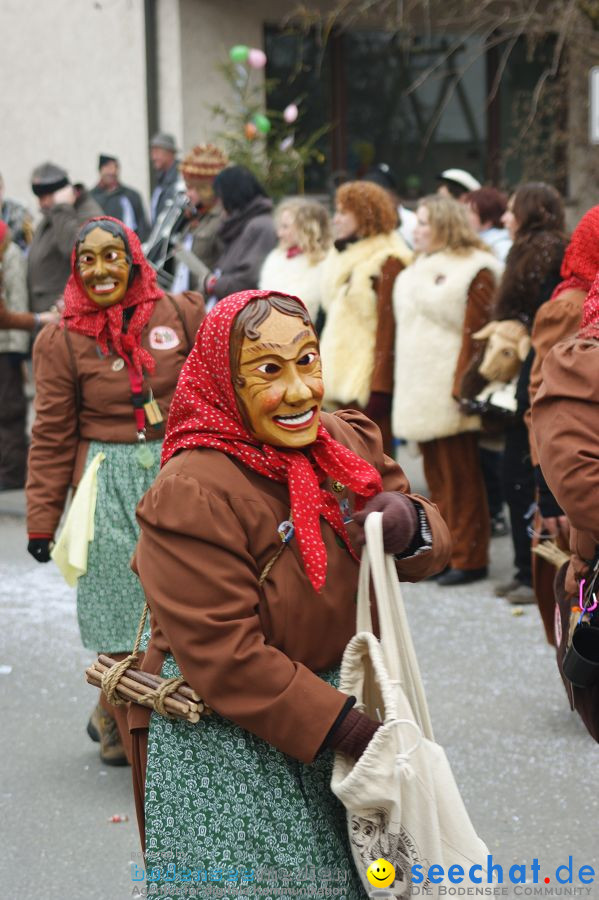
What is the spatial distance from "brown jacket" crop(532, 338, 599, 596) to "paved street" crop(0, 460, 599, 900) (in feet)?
4.66

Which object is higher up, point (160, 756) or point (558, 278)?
point (558, 278)

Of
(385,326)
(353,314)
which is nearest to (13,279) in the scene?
(353,314)

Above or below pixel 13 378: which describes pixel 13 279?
above

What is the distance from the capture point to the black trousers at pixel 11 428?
33.3ft

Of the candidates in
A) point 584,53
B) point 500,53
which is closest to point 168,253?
point 584,53

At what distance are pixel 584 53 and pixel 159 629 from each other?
997cm

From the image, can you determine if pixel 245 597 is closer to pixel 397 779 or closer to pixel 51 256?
pixel 397 779

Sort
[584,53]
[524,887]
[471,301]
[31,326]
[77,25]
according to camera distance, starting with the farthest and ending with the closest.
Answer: [77,25] < [584,53] < [31,326] < [471,301] < [524,887]

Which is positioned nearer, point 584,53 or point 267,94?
point 584,53

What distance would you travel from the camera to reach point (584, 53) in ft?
38.0

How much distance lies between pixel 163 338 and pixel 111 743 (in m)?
1.50

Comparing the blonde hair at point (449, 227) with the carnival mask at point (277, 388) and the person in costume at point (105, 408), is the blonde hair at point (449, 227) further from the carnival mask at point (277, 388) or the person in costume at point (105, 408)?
the carnival mask at point (277, 388)

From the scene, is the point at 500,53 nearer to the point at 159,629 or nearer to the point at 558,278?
the point at 558,278

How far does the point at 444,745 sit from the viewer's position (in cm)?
503
